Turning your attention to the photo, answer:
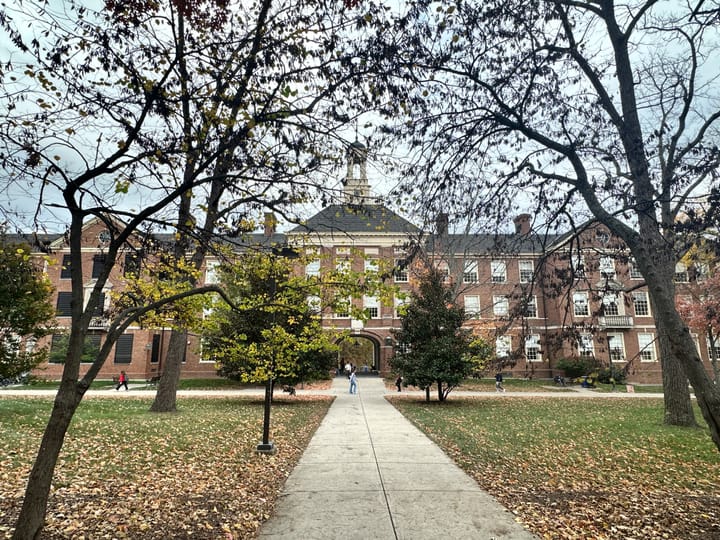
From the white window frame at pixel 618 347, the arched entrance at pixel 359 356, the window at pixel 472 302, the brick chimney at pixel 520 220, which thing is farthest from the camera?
the arched entrance at pixel 359 356

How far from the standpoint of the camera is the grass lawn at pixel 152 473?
16.0ft

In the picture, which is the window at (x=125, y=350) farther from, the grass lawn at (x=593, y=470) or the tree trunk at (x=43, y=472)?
the tree trunk at (x=43, y=472)

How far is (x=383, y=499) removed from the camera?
229 inches

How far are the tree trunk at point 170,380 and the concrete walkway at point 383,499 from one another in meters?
7.22

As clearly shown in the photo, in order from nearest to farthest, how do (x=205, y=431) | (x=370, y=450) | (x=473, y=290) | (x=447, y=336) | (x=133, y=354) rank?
1. (x=370, y=450)
2. (x=205, y=431)
3. (x=447, y=336)
4. (x=133, y=354)
5. (x=473, y=290)

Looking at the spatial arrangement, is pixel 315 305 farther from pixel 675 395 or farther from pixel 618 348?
pixel 618 348

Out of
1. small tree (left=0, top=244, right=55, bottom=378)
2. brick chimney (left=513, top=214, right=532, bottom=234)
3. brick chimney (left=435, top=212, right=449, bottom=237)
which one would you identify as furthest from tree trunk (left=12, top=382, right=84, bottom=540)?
small tree (left=0, top=244, right=55, bottom=378)

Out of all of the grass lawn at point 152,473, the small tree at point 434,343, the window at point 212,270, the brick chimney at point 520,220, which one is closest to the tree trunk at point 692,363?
the brick chimney at point 520,220

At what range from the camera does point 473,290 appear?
38.8m

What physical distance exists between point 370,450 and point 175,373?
8.78 metres

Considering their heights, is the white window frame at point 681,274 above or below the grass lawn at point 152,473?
above

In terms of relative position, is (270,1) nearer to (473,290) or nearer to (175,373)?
(175,373)

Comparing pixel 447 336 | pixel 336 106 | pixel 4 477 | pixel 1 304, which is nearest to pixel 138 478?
pixel 4 477

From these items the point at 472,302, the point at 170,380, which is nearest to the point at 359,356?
the point at 472,302
